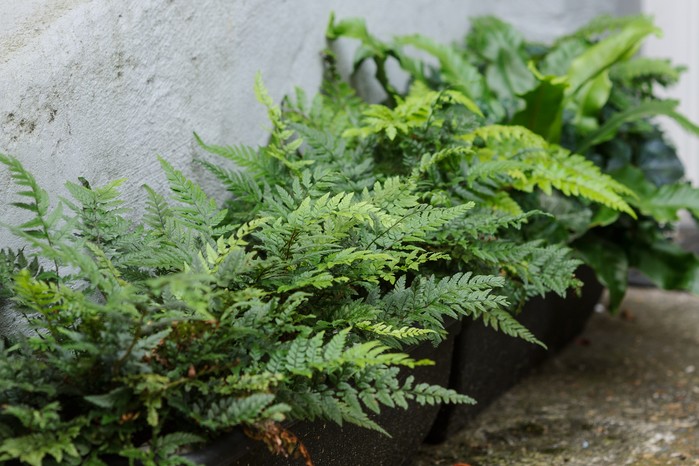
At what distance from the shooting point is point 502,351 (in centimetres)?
255

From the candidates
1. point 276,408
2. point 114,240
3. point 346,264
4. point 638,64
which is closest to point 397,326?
point 346,264

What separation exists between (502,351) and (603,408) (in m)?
0.40

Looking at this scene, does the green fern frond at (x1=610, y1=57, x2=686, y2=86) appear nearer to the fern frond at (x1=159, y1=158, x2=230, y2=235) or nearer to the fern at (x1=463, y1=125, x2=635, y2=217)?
the fern at (x1=463, y1=125, x2=635, y2=217)

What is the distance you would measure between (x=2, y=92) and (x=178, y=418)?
784 mm

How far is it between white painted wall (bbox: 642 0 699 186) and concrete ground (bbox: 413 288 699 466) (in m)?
1.51

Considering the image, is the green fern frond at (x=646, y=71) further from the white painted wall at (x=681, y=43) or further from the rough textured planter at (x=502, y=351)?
the white painted wall at (x=681, y=43)

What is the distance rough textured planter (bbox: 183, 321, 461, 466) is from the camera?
1.37 meters

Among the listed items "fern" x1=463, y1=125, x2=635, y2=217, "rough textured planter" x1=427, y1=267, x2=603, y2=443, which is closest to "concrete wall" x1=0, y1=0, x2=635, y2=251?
"fern" x1=463, y1=125, x2=635, y2=217

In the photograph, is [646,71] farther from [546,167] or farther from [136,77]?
[136,77]

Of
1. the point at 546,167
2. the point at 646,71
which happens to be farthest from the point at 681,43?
the point at 546,167

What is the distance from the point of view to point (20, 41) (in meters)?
1.70

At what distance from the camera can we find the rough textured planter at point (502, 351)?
2.35 meters

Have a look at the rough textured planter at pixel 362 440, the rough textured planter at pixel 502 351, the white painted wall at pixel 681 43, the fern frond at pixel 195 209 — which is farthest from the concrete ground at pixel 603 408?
the white painted wall at pixel 681 43

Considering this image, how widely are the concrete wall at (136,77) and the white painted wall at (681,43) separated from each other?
2465mm
